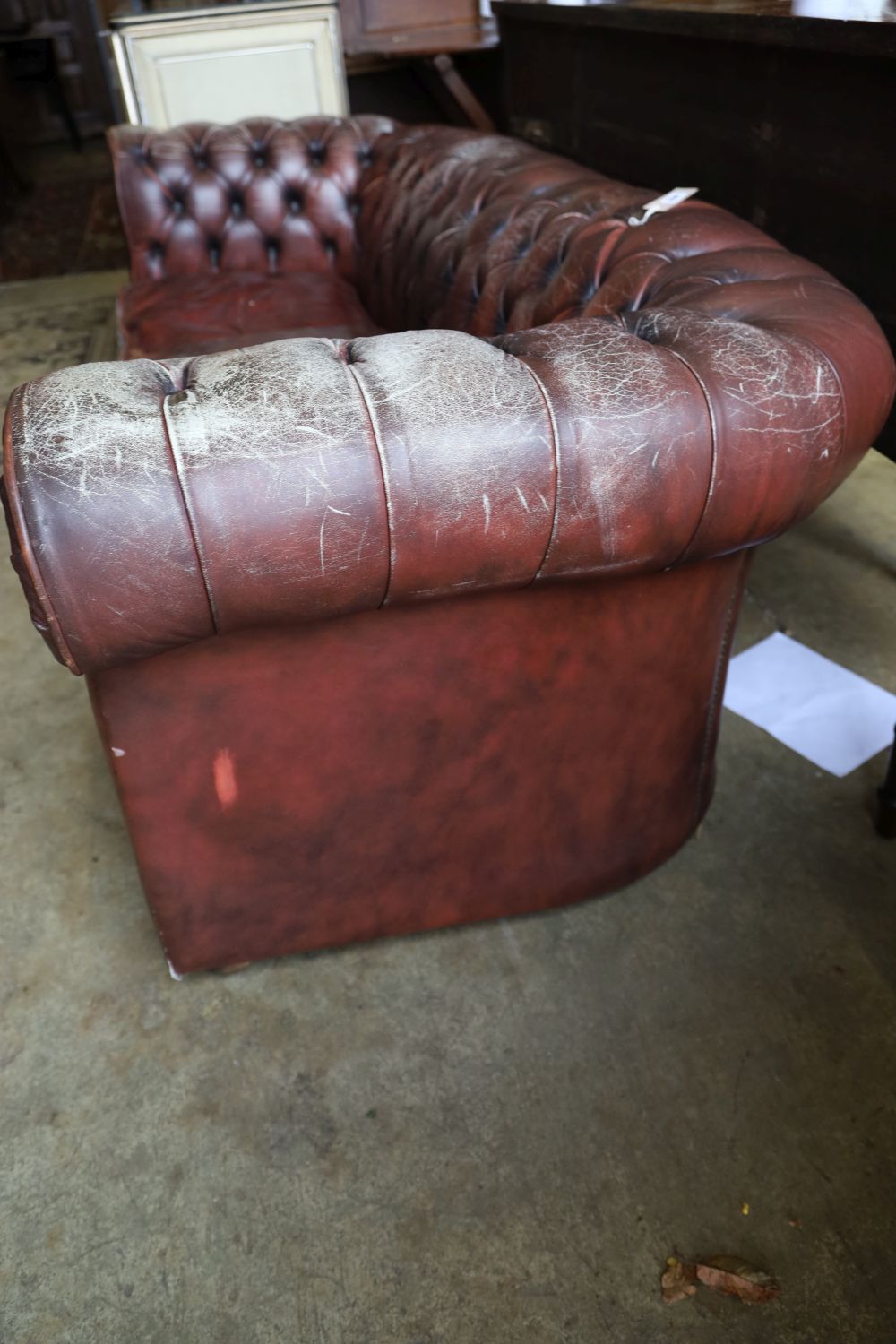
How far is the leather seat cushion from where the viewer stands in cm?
237

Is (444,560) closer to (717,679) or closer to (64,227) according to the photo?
(717,679)

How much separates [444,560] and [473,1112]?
74 cm

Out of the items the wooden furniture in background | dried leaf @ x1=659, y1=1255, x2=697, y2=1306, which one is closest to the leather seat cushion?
the wooden furniture in background

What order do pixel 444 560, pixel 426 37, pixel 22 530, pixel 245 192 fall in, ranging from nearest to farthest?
pixel 22 530
pixel 444 560
pixel 245 192
pixel 426 37

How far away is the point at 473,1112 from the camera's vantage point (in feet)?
4.07

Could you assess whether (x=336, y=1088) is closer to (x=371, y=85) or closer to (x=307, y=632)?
(x=307, y=632)

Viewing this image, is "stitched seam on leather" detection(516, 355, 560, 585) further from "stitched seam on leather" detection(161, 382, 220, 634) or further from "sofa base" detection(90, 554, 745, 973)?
"stitched seam on leather" detection(161, 382, 220, 634)

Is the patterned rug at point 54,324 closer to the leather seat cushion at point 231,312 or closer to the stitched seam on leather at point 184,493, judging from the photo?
the leather seat cushion at point 231,312

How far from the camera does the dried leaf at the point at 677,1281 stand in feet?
3.44

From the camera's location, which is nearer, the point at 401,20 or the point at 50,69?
the point at 401,20

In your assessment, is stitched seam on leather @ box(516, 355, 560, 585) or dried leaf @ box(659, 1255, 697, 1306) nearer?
stitched seam on leather @ box(516, 355, 560, 585)

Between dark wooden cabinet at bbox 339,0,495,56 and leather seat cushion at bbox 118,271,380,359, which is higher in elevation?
dark wooden cabinet at bbox 339,0,495,56

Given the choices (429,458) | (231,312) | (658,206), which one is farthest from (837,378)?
(231,312)

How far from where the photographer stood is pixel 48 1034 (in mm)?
1359
